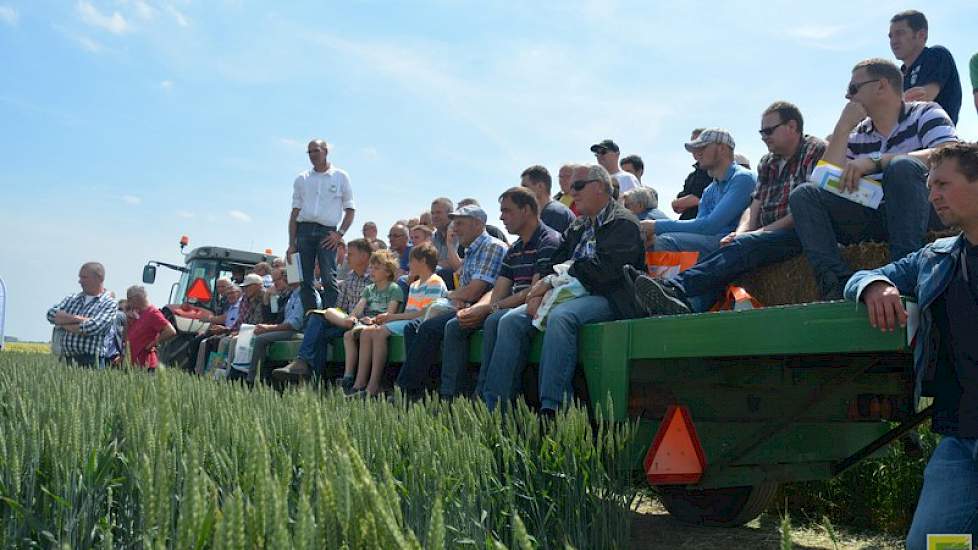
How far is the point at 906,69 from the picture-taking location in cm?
599

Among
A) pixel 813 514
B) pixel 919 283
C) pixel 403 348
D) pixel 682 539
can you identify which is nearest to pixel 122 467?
pixel 919 283

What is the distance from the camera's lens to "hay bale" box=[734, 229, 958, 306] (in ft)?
13.8

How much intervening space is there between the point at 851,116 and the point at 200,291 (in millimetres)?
12967

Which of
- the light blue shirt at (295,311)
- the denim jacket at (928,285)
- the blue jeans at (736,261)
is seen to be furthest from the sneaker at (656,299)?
the light blue shirt at (295,311)

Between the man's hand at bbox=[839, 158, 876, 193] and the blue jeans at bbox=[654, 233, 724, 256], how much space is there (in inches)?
57.4

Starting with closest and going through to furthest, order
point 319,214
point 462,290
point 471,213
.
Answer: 1. point 462,290
2. point 471,213
3. point 319,214

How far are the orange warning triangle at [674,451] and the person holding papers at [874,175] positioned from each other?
2.80 feet

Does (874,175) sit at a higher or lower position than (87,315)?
higher

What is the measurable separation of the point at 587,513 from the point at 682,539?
191 cm

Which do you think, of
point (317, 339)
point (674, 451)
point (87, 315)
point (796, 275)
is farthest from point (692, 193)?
point (87, 315)

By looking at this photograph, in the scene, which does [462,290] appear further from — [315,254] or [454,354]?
[315,254]

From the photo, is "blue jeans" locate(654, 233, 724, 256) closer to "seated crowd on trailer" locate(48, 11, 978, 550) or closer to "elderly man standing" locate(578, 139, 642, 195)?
"seated crowd on trailer" locate(48, 11, 978, 550)

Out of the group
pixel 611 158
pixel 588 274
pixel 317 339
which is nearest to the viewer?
pixel 588 274

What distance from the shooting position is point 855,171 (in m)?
4.18
